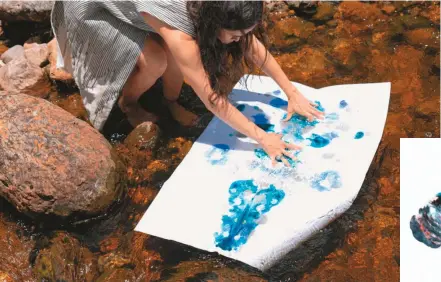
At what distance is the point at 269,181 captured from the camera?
2.62 meters

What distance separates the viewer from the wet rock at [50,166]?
2520 millimetres

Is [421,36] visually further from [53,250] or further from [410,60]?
[53,250]

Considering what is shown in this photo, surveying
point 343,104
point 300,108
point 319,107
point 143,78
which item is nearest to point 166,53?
point 143,78

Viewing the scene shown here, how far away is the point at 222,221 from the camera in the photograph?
98.0 inches

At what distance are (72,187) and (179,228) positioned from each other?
0.53m

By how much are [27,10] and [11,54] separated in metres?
0.32

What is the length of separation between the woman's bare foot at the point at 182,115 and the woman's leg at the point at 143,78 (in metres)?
0.12

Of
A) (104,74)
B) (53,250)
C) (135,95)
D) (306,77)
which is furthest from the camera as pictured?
(306,77)

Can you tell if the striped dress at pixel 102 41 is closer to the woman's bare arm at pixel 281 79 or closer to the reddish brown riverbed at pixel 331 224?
the reddish brown riverbed at pixel 331 224

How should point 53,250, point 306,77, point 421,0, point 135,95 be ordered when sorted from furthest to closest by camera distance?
point 421,0 < point 306,77 < point 135,95 < point 53,250

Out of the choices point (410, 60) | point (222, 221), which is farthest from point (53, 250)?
point (410, 60)

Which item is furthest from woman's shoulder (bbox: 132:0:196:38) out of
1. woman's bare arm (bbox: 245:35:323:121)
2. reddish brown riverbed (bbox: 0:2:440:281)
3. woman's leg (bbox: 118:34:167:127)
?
reddish brown riverbed (bbox: 0:2:440:281)

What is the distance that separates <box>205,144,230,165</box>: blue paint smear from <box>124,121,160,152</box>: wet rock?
356 millimetres

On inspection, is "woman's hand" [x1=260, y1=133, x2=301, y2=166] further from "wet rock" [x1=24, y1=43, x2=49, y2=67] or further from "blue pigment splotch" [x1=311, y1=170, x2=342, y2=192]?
"wet rock" [x1=24, y1=43, x2=49, y2=67]
